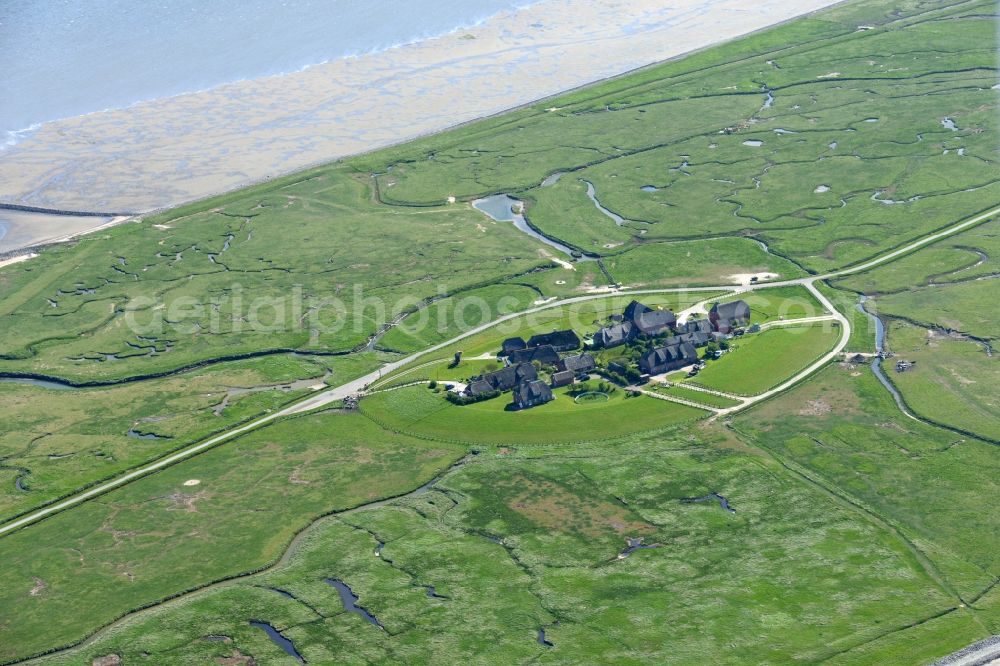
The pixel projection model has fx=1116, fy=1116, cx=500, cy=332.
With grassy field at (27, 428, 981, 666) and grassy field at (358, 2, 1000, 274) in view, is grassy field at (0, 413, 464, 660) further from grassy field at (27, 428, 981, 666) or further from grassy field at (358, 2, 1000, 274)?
grassy field at (358, 2, 1000, 274)

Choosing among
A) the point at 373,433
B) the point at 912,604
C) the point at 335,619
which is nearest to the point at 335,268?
the point at 373,433

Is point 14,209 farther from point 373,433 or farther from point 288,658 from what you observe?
point 288,658

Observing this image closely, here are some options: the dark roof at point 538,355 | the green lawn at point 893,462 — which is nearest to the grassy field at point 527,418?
the dark roof at point 538,355

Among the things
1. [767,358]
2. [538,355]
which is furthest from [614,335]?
[767,358]

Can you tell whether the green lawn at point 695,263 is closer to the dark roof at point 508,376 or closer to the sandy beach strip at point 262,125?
the dark roof at point 508,376

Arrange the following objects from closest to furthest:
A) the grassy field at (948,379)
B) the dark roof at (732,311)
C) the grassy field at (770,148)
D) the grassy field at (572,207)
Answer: the grassy field at (948,379) → the dark roof at (732,311) → the grassy field at (572,207) → the grassy field at (770,148)

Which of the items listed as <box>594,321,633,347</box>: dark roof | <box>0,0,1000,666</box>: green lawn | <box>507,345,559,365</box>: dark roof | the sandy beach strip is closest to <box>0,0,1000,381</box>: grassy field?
<box>0,0,1000,666</box>: green lawn

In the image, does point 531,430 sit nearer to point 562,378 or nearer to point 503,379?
point 503,379
